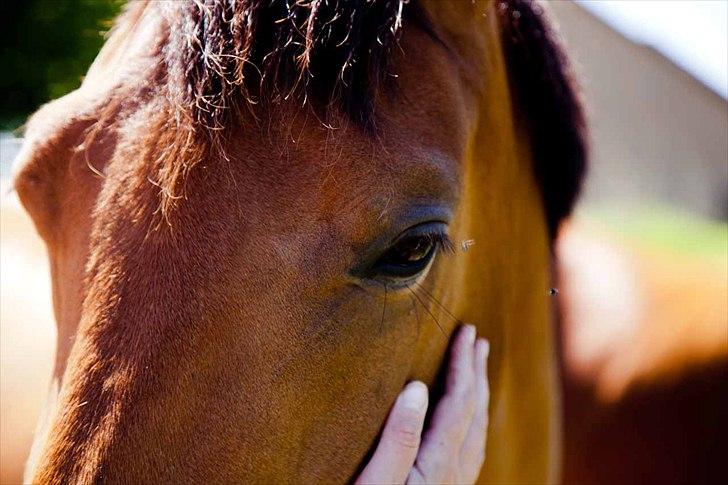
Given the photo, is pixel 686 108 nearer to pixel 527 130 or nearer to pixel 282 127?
pixel 527 130

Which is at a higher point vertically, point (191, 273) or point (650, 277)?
point (650, 277)

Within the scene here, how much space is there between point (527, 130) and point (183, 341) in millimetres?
846

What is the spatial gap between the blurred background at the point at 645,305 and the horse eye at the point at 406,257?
2.17 feet

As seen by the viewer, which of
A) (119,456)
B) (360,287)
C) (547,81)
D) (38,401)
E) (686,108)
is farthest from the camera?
(686,108)

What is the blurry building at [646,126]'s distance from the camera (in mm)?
1792

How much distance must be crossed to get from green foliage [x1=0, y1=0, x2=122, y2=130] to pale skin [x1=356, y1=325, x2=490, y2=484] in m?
3.75

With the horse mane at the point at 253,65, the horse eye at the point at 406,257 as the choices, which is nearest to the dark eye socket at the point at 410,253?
the horse eye at the point at 406,257

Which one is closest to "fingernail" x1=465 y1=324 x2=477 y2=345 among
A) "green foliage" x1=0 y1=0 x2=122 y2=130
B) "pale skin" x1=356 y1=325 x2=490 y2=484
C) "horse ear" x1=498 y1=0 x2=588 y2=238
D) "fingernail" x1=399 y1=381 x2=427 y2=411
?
"pale skin" x1=356 y1=325 x2=490 y2=484

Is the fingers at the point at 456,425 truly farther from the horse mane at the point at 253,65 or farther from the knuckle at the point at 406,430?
the horse mane at the point at 253,65

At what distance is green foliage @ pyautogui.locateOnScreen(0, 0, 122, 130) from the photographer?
426 centimetres

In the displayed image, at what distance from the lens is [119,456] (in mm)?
810

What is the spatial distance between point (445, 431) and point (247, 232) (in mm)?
492

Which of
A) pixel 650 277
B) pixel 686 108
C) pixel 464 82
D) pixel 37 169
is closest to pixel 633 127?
pixel 686 108

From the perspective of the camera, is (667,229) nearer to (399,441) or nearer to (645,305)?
(645,305)
